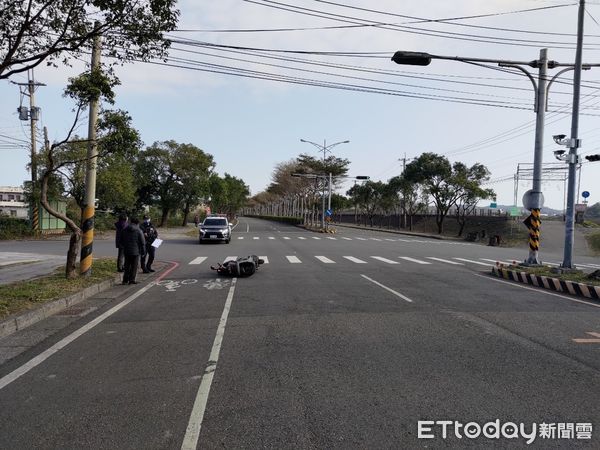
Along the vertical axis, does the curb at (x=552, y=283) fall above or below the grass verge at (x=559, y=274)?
below

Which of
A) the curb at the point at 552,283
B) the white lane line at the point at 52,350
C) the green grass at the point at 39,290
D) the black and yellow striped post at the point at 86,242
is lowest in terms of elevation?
the white lane line at the point at 52,350

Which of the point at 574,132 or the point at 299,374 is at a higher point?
the point at 574,132

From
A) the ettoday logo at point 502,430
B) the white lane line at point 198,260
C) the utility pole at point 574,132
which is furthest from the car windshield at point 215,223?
the ettoday logo at point 502,430

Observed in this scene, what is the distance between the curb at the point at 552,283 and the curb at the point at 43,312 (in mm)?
11283

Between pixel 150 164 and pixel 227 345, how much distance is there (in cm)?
Result: 4269

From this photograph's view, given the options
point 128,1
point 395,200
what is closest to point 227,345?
point 128,1

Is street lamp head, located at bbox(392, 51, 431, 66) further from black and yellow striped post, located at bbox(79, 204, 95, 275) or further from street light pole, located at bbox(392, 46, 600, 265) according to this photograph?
black and yellow striped post, located at bbox(79, 204, 95, 275)

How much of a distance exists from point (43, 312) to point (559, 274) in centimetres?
1298

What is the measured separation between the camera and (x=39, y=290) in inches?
340

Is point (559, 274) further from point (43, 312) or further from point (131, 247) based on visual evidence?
point (43, 312)

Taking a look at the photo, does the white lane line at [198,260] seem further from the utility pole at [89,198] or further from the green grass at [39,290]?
the utility pole at [89,198]

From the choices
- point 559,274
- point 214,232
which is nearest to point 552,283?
point 559,274

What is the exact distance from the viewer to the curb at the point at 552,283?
1055 centimetres

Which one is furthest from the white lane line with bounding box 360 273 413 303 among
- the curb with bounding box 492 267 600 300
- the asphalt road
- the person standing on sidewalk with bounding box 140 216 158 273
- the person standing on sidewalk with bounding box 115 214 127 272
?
the person standing on sidewalk with bounding box 115 214 127 272
